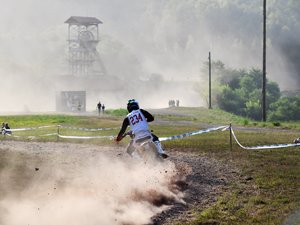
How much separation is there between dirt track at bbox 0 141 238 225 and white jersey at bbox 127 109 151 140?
1.11 metres

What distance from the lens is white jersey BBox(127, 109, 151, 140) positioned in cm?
1441

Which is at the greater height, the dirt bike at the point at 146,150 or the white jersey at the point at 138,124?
the white jersey at the point at 138,124

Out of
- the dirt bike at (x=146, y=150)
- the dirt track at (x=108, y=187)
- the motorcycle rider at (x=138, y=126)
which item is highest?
the motorcycle rider at (x=138, y=126)

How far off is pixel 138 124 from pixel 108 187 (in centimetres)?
203

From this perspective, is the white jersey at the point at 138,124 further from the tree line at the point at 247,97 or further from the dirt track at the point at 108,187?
the tree line at the point at 247,97

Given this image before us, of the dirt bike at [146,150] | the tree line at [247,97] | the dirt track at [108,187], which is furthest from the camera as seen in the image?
the tree line at [247,97]

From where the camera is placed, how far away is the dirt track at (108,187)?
1089 cm

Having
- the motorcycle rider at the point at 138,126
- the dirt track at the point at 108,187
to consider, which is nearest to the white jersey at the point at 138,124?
the motorcycle rider at the point at 138,126

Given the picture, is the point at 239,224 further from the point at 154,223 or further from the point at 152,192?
the point at 152,192

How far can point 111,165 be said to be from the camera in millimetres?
18531

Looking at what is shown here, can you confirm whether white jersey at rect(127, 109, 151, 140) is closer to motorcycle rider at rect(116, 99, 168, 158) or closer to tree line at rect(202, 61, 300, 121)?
motorcycle rider at rect(116, 99, 168, 158)

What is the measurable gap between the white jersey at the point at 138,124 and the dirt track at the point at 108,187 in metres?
1.11

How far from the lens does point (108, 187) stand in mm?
13805

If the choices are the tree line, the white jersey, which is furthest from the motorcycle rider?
the tree line
